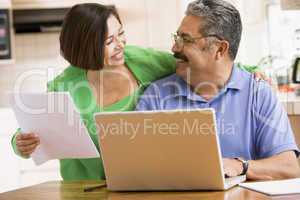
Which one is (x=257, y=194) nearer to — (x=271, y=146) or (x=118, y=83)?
(x=271, y=146)

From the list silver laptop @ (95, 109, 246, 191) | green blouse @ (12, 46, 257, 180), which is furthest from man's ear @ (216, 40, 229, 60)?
silver laptop @ (95, 109, 246, 191)

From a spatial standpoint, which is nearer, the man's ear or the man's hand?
the man's hand

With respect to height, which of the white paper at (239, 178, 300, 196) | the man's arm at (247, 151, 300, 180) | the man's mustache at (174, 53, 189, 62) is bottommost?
the man's arm at (247, 151, 300, 180)

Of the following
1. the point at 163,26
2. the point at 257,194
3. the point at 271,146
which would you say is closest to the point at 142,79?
the point at 271,146

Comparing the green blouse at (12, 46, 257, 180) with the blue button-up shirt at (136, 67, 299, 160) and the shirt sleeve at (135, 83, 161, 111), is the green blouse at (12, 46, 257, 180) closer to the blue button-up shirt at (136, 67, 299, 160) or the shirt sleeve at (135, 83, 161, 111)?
the shirt sleeve at (135, 83, 161, 111)

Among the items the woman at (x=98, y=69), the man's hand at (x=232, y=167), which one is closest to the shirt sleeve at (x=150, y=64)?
the woman at (x=98, y=69)

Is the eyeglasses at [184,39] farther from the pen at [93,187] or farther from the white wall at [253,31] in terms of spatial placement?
the white wall at [253,31]

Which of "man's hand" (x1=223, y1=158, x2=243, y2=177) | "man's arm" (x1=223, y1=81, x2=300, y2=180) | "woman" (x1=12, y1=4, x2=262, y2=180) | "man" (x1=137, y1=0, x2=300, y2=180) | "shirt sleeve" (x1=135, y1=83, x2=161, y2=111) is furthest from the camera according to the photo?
"woman" (x1=12, y1=4, x2=262, y2=180)

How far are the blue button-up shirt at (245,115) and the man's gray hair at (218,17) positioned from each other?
0.15 m

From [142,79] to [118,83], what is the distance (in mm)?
105

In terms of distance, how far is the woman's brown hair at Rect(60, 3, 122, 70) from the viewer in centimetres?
226

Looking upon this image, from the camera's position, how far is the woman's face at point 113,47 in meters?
2.27

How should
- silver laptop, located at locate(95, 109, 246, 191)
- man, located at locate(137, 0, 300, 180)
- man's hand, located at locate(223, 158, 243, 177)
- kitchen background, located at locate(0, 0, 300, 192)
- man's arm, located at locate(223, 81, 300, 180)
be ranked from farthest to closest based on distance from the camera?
kitchen background, located at locate(0, 0, 300, 192) < man, located at locate(137, 0, 300, 180) < man's arm, located at locate(223, 81, 300, 180) < man's hand, located at locate(223, 158, 243, 177) < silver laptop, located at locate(95, 109, 246, 191)

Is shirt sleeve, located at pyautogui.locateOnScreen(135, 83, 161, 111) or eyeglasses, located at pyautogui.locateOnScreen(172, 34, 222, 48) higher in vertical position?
eyeglasses, located at pyautogui.locateOnScreen(172, 34, 222, 48)
